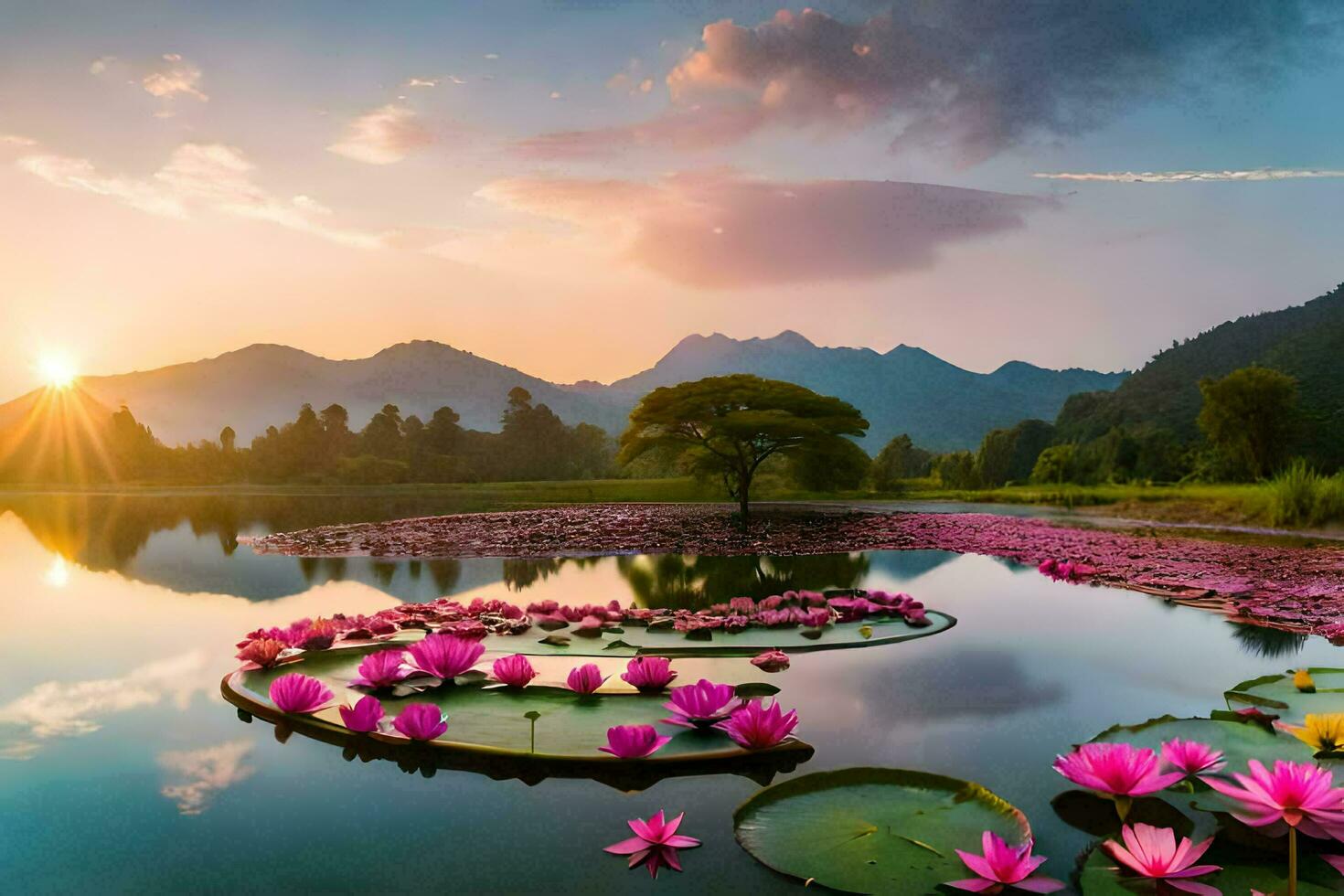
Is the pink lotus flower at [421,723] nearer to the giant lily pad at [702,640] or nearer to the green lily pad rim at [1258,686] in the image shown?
the giant lily pad at [702,640]

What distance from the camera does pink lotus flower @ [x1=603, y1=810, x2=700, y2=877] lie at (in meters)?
2.17

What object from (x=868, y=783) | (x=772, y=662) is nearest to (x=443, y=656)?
(x=772, y=662)

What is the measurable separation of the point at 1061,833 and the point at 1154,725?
44.3 inches

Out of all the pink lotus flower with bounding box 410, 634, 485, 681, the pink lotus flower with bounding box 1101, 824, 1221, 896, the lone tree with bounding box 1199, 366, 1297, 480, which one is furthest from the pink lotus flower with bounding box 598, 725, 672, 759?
the lone tree with bounding box 1199, 366, 1297, 480

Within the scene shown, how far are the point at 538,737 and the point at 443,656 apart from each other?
2.77 ft

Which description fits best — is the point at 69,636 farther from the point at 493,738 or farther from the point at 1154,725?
the point at 1154,725

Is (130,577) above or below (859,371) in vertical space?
below

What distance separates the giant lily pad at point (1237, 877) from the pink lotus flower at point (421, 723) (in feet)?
7.26

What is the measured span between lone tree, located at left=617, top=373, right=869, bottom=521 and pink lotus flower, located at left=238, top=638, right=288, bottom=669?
12.3 metres

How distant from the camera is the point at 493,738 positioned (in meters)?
3.12

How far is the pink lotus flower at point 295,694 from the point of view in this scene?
3.40 m

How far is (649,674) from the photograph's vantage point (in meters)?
3.62

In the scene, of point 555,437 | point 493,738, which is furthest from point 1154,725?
point 555,437

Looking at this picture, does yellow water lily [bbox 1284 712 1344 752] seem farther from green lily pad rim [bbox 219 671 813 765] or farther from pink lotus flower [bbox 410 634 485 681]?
pink lotus flower [bbox 410 634 485 681]
